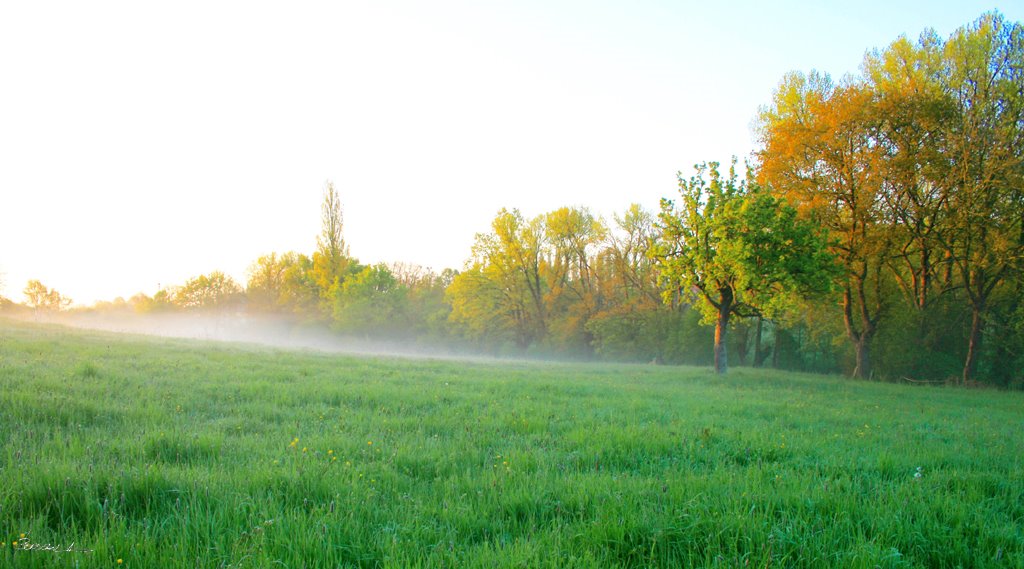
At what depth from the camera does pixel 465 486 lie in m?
4.77

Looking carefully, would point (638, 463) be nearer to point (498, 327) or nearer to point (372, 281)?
point (498, 327)

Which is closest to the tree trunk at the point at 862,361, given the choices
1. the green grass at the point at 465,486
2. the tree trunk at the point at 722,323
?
the tree trunk at the point at 722,323

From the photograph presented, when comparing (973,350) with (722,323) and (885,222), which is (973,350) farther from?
(722,323)

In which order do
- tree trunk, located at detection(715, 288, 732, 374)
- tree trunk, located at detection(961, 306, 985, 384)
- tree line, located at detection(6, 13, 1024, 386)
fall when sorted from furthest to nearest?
1. tree trunk, located at detection(715, 288, 732, 374)
2. tree trunk, located at detection(961, 306, 985, 384)
3. tree line, located at detection(6, 13, 1024, 386)

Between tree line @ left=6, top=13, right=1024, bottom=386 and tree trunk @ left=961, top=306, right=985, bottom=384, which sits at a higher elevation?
tree line @ left=6, top=13, right=1024, bottom=386

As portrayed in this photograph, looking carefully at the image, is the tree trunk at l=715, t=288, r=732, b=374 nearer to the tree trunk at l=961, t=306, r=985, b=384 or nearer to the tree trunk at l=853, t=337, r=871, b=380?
the tree trunk at l=853, t=337, r=871, b=380

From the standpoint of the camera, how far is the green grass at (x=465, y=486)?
337cm

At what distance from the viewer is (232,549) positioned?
3281 millimetres

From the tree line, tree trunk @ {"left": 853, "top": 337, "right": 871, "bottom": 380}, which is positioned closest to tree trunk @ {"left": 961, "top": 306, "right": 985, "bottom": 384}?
the tree line

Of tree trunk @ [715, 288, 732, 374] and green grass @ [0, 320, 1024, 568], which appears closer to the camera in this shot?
green grass @ [0, 320, 1024, 568]

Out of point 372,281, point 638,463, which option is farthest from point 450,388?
point 372,281

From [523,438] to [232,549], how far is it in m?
4.43

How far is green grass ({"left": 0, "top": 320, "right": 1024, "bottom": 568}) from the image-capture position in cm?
337

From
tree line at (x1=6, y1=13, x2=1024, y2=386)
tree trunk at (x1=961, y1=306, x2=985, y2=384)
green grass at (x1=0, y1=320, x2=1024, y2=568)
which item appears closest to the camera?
green grass at (x1=0, y1=320, x2=1024, y2=568)
